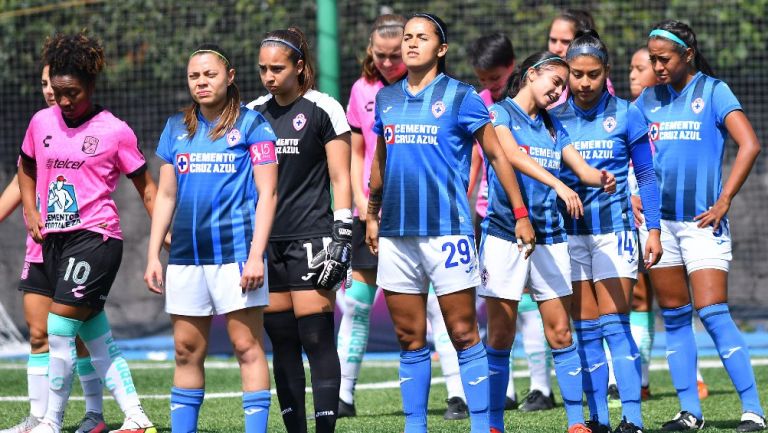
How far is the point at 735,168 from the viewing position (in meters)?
6.45

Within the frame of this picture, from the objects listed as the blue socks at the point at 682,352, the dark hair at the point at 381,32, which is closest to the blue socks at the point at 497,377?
the blue socks at the point at 682,352

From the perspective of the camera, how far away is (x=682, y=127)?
6.52 metres

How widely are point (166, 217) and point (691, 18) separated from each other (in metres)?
7.64

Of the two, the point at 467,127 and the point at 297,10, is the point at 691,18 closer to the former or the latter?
A: the point at 297,10

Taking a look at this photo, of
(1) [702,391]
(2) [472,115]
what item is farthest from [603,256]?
(1) [702,391]

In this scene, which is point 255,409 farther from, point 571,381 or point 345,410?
point 345,410

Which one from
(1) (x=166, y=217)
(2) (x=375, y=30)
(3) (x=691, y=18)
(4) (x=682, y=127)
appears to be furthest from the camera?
(3) (x=691, y=18)

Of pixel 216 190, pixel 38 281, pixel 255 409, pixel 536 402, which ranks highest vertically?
pixel 216 190

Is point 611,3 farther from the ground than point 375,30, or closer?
farther from the ground

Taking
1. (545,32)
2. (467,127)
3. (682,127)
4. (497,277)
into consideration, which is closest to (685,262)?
(682,127)

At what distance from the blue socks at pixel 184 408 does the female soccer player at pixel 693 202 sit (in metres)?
2.55

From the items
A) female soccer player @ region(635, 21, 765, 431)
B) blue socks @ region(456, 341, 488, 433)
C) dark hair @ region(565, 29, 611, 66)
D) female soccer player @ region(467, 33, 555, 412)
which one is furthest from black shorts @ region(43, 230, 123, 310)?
female soccer player @ region(635, 21, 765, 431)

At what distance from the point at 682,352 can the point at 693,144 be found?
111 centimetres

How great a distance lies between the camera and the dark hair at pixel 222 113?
524 centimetres
